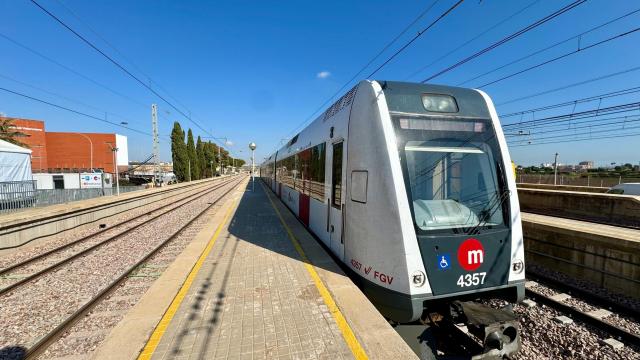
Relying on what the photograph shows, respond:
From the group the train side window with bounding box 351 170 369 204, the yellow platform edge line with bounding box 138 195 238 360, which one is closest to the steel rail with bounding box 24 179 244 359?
the yellow platform edge line with bounding box 138 195 238 360

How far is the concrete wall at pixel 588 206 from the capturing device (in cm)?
1091

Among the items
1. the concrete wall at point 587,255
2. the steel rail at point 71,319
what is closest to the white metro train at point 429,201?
the concrete wall at point 587,255

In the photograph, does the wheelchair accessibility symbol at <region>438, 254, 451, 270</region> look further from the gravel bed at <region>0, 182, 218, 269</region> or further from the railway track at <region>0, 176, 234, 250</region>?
the railway track at <region>0, 176, 234, 250</region>

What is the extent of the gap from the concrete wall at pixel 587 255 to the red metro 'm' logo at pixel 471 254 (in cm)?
451

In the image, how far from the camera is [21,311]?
16.1 ft

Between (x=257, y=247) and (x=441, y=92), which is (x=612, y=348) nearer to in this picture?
(x=441, y=92)

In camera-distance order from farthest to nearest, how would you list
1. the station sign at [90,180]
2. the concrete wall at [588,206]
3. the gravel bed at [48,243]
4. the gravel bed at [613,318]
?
the station sign at [90,180], the concrete wall at [588,206], the gravel bed at [48,243], the gravel bed at [613,318]

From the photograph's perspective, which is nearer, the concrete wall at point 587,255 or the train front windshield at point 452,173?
the train front windshield at point 452,173

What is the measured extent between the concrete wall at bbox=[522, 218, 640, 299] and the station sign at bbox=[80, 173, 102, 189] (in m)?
31.3

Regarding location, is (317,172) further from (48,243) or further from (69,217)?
(69,217)

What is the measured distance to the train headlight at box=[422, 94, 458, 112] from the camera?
4258mm

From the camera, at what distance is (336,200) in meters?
5.53

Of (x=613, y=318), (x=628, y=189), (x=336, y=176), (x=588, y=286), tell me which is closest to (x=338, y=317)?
(x=336, y=176)

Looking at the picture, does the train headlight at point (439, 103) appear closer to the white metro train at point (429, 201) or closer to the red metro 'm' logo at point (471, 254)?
the white metro train at point (429, 201)
